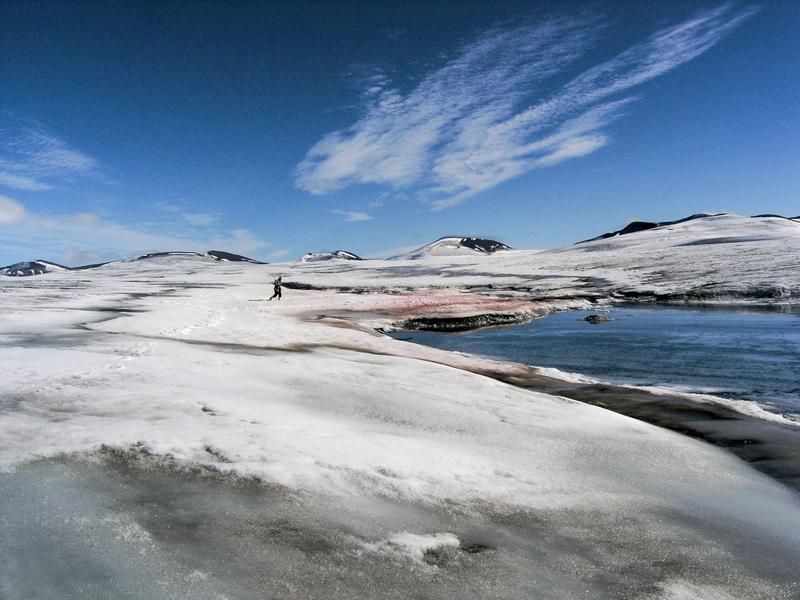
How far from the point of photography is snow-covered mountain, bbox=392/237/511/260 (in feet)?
473

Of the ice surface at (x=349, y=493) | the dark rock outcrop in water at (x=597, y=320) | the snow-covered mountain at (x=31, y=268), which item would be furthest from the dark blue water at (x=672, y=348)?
the snow-covered mountain at (x=31, y=268)

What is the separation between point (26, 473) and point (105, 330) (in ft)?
35.2

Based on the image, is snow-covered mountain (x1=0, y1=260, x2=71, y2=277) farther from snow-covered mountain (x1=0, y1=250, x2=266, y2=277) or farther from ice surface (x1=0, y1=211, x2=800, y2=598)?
ice surface (x1=0, y1=211, x2=800, y2=598)

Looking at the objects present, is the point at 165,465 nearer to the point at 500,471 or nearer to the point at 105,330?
the point at 500,471

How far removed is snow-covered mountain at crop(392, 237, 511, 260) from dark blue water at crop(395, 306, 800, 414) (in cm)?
11679

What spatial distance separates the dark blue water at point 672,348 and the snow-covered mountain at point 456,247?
116789 millimetres

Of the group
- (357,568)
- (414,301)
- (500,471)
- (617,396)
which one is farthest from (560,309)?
(357,568)

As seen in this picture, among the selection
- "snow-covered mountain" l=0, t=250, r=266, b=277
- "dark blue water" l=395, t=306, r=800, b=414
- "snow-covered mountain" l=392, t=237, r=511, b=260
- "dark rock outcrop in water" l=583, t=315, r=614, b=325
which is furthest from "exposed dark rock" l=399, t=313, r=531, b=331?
"snow-covered mountain" l=392, t=237, r=511, b=260

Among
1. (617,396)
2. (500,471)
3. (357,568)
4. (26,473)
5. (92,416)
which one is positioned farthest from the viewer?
(617,396)

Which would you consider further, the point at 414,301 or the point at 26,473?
the point at 414,301

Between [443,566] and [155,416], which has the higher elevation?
[155,416]

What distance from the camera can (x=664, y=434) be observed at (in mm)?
6723

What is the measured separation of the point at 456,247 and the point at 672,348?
13767cm

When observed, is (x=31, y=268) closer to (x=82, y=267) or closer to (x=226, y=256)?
(x=82, y=267)
